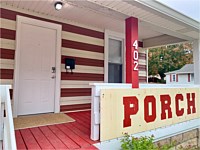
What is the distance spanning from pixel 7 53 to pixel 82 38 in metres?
1.86

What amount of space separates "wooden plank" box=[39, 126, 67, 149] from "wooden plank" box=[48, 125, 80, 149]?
48mm

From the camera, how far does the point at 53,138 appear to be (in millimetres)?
2309

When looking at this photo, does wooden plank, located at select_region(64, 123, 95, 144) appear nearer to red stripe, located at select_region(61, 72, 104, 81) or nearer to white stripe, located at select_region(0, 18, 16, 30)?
red stripe, located at select_region(61, 72, 104, 81)

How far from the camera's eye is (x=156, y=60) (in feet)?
63.4

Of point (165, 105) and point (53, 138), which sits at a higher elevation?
point (165, 105)

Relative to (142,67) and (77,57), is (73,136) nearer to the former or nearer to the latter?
(77,57)

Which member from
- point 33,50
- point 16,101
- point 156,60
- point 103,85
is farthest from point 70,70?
point 156,60

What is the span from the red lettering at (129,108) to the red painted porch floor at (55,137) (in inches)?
24.8

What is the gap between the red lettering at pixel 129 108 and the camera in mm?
2484

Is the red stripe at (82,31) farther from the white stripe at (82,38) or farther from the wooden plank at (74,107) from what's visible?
the wooden plank at (74,107)

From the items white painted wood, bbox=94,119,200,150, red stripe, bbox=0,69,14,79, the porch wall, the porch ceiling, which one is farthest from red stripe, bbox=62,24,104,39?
white painted wood, bbox=94,119,200,150

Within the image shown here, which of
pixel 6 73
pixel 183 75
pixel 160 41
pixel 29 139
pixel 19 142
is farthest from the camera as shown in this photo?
pixel 183 75

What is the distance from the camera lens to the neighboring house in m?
15.9

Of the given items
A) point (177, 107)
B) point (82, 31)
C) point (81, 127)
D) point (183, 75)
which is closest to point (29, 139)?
point (81, 127)
